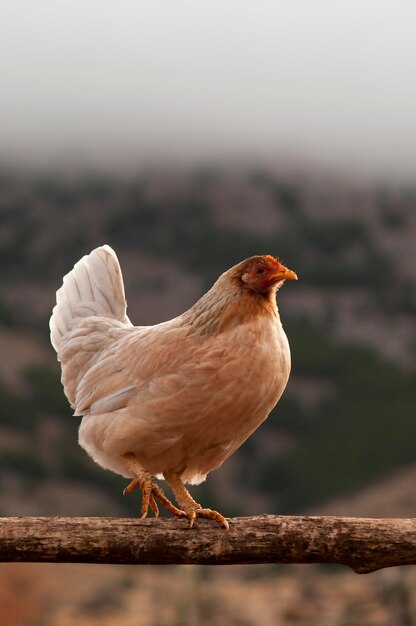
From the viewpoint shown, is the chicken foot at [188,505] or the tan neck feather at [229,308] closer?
the chicken foot at [188,505]

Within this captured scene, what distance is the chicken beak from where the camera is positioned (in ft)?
13.8

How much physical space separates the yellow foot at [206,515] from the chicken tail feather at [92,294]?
4.53ft

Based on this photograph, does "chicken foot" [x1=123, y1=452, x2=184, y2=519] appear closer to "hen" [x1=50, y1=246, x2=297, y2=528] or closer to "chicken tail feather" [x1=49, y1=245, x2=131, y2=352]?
"hen" [x1=50, y1=246, x2=297, y2=528]

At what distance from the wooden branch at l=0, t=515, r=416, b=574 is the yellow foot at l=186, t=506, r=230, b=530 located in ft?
0.09

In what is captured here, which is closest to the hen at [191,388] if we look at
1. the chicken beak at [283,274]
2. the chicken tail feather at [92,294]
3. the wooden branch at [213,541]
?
the chicken beak at [283,274]

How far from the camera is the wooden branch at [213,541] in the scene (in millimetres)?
3924

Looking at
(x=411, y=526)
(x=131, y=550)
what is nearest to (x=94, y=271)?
(x=131, y=550)

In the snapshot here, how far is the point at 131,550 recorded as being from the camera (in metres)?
3.96

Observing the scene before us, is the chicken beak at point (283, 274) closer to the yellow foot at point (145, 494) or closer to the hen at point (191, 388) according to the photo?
the hen at point (191, 388)

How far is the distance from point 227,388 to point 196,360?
8.2 inches

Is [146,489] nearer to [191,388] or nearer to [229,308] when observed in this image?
[191,388]

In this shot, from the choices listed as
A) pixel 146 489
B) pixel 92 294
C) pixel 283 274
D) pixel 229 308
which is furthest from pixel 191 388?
pixel 92 294

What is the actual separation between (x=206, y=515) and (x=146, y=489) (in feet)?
0.96

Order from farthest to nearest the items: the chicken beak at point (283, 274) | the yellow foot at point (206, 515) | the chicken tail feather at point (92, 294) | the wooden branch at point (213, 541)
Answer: the chicken tail feather at point (92, 294) → the chicken beak at point (283, 274) → the yellow foot at point (206, 515) → the wooden branch at point (213, 541)
